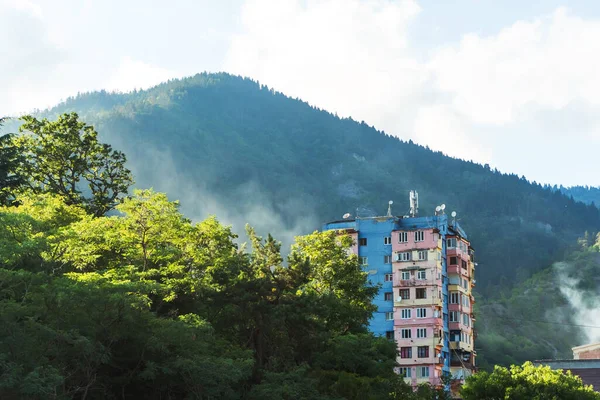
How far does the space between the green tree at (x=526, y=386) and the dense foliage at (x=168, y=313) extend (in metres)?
3.67

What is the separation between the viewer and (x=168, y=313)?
5056 cm

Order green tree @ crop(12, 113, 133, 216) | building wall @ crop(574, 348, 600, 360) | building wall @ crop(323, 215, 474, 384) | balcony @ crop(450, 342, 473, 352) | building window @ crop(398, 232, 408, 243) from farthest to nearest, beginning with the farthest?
building wall @ crop(574, 348, 600, 360) < building window @ crop(398, 232, 408, 243) < balcony @ crop(450, 342, 473, 352) < building wall @ crop(323, 215, 474, 384) < green tree @ crop(12, 113, 133, 216)

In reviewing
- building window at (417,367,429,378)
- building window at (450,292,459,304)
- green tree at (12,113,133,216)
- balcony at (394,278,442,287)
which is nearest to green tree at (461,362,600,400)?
green tree at (12,113,133,216)

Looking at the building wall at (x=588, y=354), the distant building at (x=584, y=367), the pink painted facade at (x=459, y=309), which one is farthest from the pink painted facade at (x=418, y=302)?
the building wall at (x=588, y=354)

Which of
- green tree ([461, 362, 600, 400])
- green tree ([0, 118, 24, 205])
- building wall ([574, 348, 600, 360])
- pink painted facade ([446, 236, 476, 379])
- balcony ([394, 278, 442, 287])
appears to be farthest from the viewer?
building wall ([574, 348, 600, 360])

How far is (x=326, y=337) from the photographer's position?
58.0 m

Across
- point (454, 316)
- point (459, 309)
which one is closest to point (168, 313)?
point (454, 316)

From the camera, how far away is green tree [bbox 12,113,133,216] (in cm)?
6562

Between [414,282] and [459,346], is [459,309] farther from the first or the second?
[414,282]

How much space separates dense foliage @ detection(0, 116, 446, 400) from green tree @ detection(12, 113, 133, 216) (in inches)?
40.7

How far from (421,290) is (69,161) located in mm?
45826

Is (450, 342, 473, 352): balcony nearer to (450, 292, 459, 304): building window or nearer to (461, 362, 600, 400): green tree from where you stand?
(450, 292, 459, 304): building window

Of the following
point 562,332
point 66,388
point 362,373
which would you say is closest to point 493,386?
point 362,373

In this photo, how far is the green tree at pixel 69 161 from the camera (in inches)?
2584
